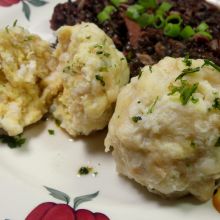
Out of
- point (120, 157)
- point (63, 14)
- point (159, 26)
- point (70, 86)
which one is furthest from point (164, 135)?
point (63, 14)

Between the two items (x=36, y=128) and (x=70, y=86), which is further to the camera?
(x=36, y=128)

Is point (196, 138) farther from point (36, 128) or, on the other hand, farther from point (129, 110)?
point (36, 128)

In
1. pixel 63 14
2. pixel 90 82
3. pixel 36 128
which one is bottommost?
pixel 36 128

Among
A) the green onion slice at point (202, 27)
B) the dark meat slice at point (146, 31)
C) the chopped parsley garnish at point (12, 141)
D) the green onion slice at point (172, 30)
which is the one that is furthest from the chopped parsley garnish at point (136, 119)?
the green onion slice at point (202, 27)

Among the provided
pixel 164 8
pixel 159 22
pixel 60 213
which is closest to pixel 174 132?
pixel 60 213

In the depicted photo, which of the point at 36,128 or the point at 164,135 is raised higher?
the point at 164,135

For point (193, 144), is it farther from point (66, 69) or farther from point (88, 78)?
point (66, 69)

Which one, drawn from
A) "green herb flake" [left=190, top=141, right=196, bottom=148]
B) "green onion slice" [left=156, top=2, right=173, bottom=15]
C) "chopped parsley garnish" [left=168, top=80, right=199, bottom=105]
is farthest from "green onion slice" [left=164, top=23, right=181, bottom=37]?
"green herb flake" [left=190, top=141, right=196, bottom=148]

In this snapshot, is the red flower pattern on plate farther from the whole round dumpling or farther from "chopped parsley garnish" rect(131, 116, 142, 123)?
"chopped parsley garnish" rect(131, 116, 142, 123)
